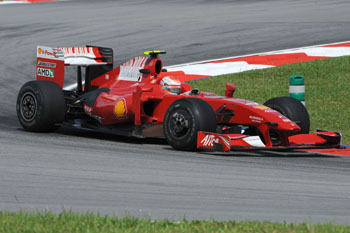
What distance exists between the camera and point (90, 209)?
5297mm

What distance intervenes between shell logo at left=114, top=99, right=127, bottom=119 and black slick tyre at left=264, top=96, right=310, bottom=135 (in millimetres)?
1744

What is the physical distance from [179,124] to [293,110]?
4.49 ft

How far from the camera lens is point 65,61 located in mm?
10242

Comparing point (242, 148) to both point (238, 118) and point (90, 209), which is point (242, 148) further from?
point (90, 209)

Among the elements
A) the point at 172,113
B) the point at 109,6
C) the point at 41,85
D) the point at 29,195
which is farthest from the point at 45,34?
the point at 29,195

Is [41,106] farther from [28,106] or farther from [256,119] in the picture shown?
[256,119]

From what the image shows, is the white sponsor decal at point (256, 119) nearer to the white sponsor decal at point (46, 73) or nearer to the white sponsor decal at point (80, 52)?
the white sponsor decal at point (80, 52)

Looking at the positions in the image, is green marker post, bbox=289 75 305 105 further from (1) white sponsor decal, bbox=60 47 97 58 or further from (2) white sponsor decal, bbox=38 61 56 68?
(2) white sponsor decal, bbox=38 61 56 68

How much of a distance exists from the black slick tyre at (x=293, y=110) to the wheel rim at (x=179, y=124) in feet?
3.87

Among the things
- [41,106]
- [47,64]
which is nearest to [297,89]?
[41,106]

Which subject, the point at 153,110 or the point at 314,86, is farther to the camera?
the point at 314,86

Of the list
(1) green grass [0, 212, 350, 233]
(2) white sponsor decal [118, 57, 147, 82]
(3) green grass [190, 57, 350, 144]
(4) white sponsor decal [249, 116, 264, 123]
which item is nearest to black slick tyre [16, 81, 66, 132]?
(2) white sponsor decal [118, 57, 147, 82]

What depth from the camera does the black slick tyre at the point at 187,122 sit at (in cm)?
818

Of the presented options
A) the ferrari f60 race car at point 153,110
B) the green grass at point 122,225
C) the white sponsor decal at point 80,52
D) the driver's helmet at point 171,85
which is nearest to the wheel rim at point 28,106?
the ferrari f60 race car at point 153,110
